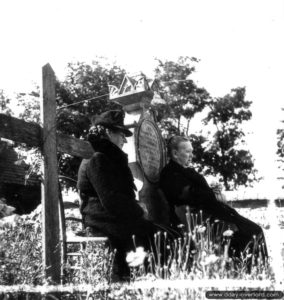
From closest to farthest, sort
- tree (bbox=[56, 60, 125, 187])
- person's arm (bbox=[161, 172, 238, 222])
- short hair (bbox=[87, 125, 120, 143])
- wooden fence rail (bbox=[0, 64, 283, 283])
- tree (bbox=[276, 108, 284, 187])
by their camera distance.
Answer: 1. wooden fence rail (bbox=[0, 64, 283, 283])
2. short hair (bbox=[87, 125, 120, 143])
3. person's arm (bbox=[161, 172, 238, 222])
4. tree (bbox=[276, 108, 284, 187])
5. tree (bbox=[56, 60, 125, 187])

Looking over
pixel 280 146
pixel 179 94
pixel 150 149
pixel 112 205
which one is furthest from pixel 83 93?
pixel 112 205

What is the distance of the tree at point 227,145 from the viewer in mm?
31766

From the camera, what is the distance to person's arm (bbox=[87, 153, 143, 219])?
3.51 m

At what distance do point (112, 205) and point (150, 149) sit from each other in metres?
2.19

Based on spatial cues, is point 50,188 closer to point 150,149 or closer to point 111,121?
point 111,121

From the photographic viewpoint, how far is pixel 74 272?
4.16m

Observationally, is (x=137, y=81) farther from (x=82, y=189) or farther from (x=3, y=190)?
(x=3, y=190)

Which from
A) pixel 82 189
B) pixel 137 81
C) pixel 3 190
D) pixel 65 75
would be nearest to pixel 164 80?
pixel 65 75

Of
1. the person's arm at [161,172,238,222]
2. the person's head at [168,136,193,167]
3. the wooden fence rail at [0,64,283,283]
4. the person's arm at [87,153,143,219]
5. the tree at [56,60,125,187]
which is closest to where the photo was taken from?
the person's arm at [87,153,143,219]

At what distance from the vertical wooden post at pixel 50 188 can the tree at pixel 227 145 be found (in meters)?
27.3

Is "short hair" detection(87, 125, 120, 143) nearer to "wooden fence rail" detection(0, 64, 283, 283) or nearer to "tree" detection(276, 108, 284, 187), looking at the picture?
"wooden fence rail" detection(0, 64, 283, 283)

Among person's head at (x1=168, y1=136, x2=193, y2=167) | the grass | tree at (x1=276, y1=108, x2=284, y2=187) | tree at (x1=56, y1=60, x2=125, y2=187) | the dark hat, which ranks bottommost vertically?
the grass

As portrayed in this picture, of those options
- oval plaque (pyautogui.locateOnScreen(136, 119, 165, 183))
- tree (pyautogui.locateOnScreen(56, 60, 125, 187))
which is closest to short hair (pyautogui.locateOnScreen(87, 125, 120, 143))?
oval plaque (pyautogui.locateOnScreen(136, 119, 165, 183))

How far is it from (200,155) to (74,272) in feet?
91.2
